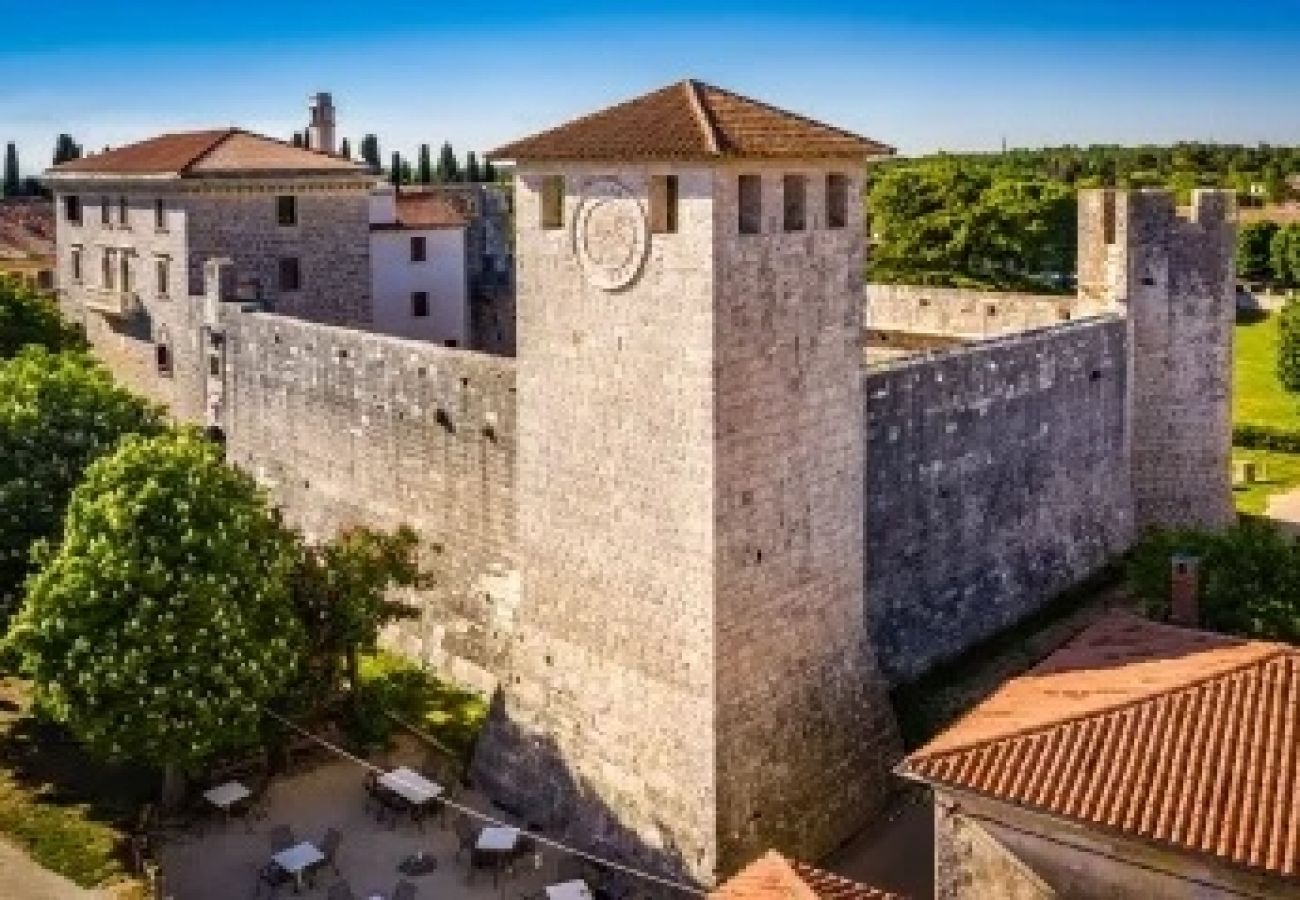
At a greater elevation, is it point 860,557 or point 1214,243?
point 1214,243

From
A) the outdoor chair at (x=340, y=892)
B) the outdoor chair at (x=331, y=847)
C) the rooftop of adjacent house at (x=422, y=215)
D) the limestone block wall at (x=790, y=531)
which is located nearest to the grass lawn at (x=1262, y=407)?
the limestone block wall at (x=790, y=531)

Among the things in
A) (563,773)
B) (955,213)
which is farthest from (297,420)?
(955,213)

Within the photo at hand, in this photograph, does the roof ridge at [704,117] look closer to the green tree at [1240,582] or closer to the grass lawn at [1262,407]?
the green tree at [1240,582]

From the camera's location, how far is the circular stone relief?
2181 centimetres

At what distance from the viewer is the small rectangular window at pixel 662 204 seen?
21.5 metres

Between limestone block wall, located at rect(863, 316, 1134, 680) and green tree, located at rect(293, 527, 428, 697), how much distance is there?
322 inches

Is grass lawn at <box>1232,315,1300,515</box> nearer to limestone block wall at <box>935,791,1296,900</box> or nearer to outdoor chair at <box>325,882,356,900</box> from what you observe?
limestone block wall at <box>935,791,1296,900</box>

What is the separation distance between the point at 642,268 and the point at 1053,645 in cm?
1295

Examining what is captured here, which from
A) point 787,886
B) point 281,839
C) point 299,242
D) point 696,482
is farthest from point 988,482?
point 299,242

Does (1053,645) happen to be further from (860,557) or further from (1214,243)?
(1214,243)

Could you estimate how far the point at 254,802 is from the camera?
1021 inches

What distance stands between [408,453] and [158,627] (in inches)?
258

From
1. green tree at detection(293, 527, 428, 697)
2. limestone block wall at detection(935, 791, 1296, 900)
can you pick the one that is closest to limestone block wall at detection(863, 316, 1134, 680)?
green tree at detection(293, 527, 428, 697)

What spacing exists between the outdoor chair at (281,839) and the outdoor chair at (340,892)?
1.29 m
